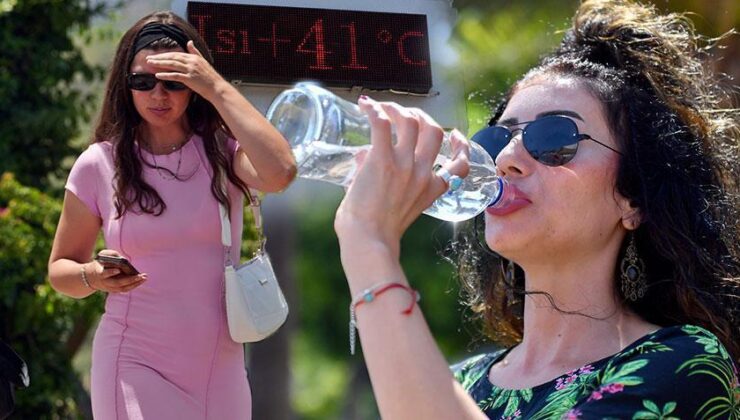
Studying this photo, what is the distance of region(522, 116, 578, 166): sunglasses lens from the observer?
2.01 metres

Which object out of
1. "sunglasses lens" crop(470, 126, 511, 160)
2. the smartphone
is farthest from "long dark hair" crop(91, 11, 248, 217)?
"sunglasses lens" crop(470, 126, 511, 160)

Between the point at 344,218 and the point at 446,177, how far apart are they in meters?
0.18

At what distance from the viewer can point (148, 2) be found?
20.0 ft

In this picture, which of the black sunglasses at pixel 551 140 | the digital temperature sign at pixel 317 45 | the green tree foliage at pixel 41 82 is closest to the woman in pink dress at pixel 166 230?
the black sunglasses at pixel 551 140

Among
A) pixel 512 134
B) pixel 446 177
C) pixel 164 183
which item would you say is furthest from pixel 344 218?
pixel 164 183

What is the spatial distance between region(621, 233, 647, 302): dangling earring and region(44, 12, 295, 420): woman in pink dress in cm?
107

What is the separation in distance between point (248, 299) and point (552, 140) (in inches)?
42.7

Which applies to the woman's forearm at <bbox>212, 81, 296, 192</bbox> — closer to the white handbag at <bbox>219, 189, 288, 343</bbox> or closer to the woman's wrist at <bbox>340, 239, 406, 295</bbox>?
the white handbag at <bbox>219, 189, 288, 343</bbox>

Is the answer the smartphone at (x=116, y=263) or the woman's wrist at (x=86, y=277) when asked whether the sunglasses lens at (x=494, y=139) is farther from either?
the woman's wrist at (x=86, y=277)

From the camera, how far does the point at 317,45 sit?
14.4 ft

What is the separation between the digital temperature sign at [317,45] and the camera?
424cm

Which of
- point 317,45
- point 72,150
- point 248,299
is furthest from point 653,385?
point 72,150

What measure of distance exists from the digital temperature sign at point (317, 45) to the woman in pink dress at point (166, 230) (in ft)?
4.04

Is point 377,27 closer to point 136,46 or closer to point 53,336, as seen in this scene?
point 136,46
